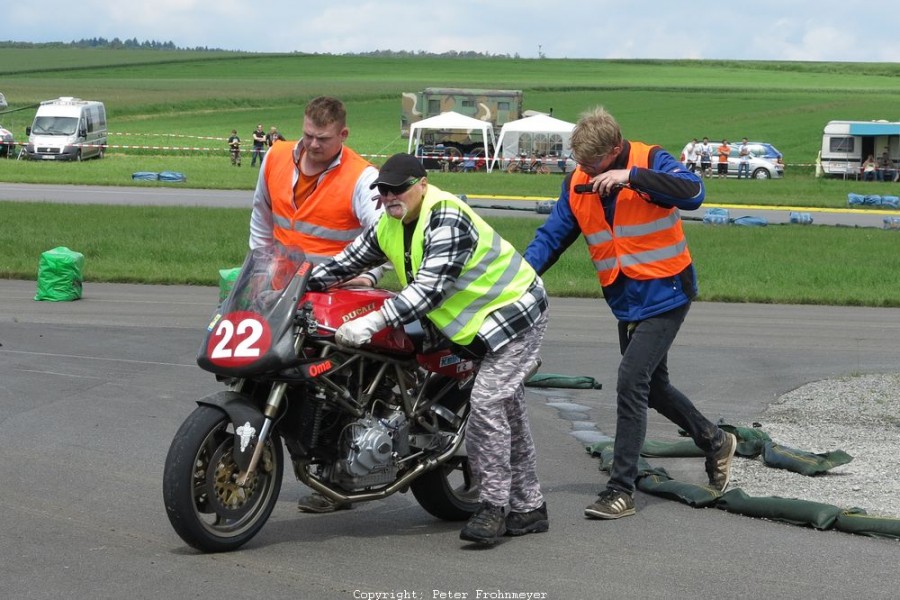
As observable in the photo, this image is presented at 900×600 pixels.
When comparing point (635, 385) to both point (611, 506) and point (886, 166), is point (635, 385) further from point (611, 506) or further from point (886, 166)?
point (886, 166)

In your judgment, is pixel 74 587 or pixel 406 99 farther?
pixel 406 99

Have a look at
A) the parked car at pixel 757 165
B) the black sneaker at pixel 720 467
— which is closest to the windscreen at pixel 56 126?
the parked car at pixel 757 165

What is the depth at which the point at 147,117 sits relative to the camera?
80.0 m

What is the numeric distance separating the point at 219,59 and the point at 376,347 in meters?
155

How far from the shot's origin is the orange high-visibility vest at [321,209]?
23.3 ft

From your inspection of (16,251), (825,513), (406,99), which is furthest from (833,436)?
(406,99)

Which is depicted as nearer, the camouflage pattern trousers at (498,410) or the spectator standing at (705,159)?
the camouflage pattern trousers at (498,410)

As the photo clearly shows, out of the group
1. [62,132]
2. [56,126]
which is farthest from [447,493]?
[56,126]

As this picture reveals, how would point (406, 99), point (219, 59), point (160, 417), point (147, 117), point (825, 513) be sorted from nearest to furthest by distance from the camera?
1. point (825, 513)
2. point (160, 417)
3. point (406, 99)
4. point (147, 117)
5. point (219, 59)

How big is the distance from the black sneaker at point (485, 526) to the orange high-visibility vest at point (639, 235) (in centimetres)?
149

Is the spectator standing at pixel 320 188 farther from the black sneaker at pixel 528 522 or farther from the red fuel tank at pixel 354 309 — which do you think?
the black sneaker at pixel 528 522

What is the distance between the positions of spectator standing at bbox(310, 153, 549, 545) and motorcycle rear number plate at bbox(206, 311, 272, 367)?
19.7 inches

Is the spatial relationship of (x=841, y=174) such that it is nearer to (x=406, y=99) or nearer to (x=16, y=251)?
(x=406, y=99)

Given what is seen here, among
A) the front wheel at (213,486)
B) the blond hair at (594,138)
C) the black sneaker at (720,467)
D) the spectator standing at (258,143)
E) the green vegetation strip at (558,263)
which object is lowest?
the green vegetation strip at (558,263)
